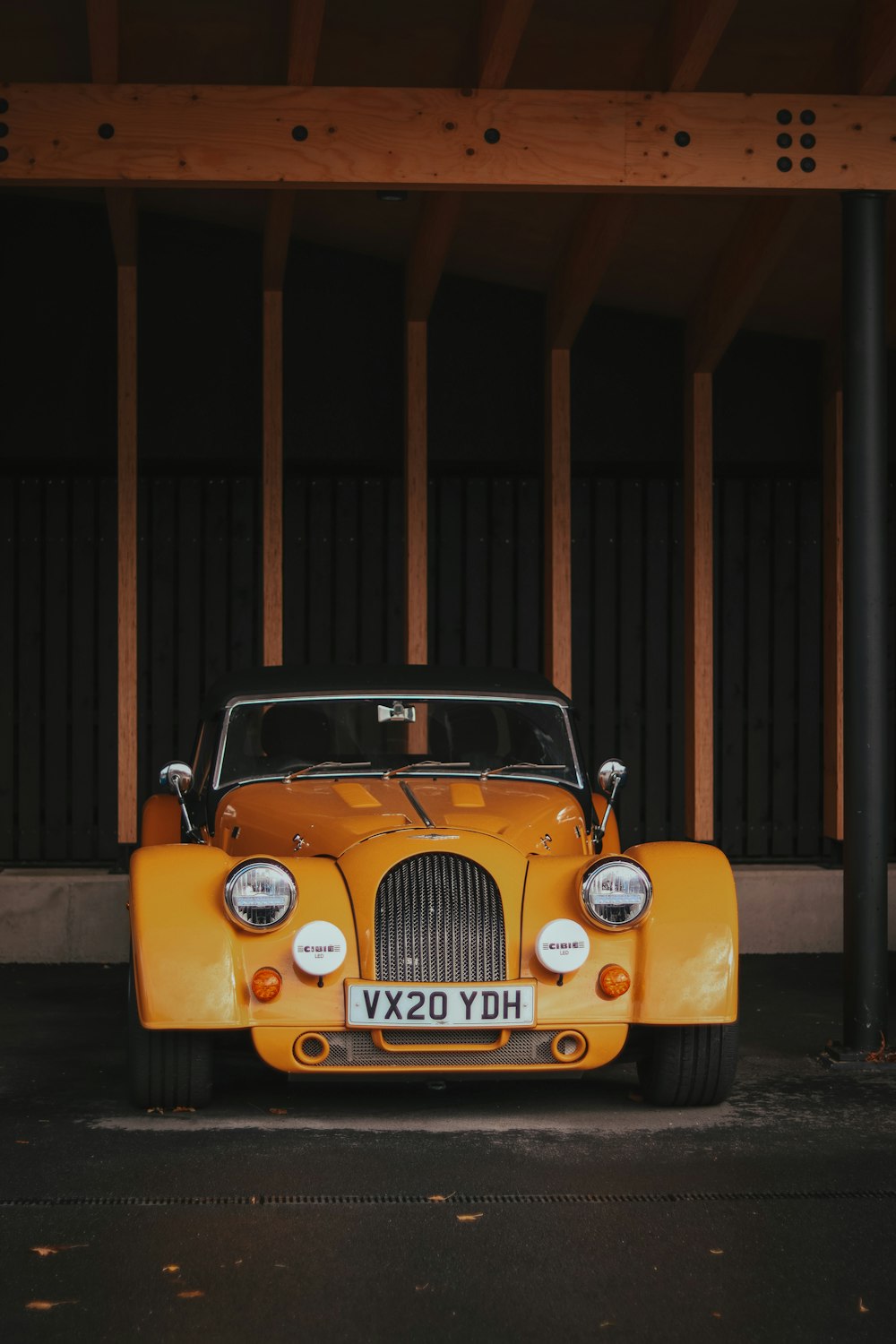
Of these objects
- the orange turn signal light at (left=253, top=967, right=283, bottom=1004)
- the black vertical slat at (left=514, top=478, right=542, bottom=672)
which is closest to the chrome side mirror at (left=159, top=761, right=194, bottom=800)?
the orange turn signal light at (left=253, top=967, right=283, bottom=1004)

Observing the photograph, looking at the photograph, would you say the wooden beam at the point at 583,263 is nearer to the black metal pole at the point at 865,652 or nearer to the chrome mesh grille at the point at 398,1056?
the black metal pole at the point at 865,652

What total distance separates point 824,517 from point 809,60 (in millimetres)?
2830

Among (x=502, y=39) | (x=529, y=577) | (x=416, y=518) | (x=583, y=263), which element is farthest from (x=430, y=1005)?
(x=529, y=577)

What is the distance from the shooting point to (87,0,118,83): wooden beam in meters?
6.16

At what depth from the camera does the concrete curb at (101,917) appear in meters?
8.12

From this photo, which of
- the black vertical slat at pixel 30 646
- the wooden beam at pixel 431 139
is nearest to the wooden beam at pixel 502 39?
the wooden beam at pixel 431 139

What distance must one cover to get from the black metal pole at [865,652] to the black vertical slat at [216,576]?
4476mm

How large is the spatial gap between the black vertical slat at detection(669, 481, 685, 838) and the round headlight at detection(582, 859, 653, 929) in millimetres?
4757

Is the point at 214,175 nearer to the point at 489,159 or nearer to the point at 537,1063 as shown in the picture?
the point at 489,159

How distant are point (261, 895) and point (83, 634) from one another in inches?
194

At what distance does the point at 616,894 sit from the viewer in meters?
4.68

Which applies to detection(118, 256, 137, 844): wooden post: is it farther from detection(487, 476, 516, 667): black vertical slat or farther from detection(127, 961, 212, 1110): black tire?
detection(127, 961, 212, 1110): black tire

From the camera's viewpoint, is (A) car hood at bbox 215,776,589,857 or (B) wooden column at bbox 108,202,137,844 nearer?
(A) car hood at bbox 215,776,589,857

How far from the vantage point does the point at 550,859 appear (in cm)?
487
